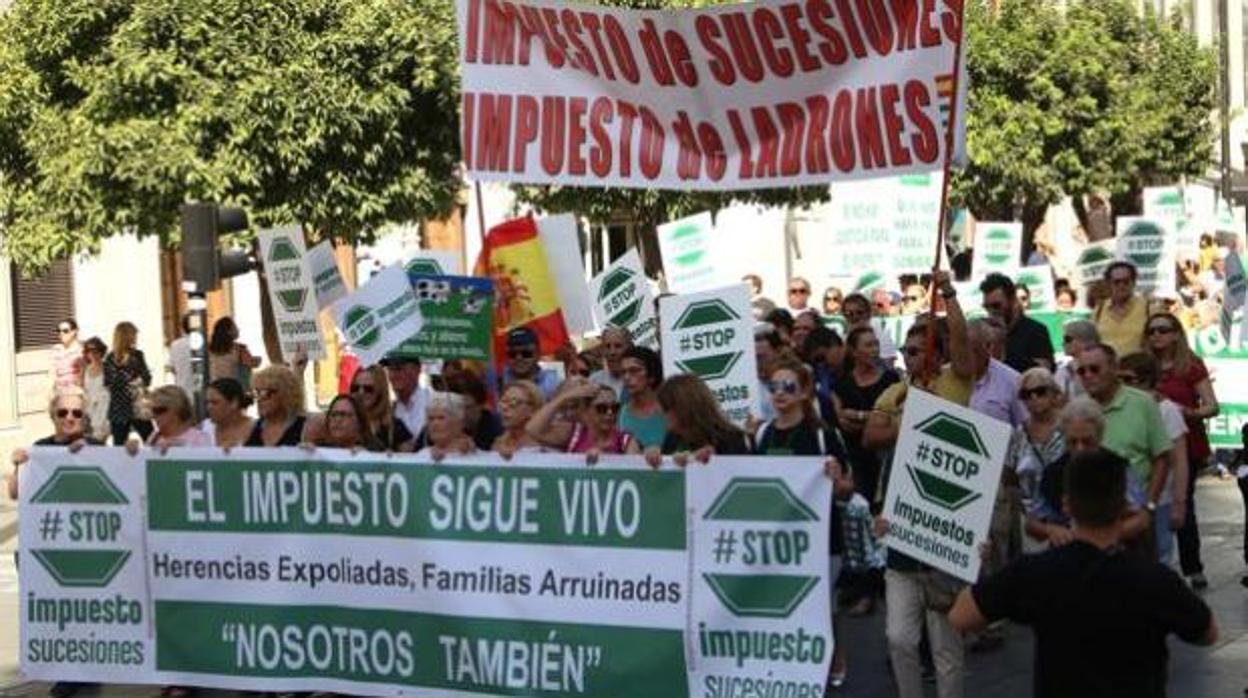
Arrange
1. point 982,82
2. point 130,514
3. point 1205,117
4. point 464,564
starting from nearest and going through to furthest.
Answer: point 464,564, point 130,514, point 982,82, point 1205,117

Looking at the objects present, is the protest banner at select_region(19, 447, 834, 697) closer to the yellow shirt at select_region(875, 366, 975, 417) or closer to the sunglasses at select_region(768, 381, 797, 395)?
the sunglasses at select_region(768, 381, 797, 395)

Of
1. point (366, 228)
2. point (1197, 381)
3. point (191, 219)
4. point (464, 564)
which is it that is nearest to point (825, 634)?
point (464, 564)

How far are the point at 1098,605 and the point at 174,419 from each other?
583 centimetres

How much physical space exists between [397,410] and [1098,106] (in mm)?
29875

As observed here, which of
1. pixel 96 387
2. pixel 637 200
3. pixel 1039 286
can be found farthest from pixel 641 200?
pixel 96 387

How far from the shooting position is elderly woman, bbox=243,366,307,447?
10438 millimetres

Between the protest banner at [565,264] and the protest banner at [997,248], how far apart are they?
9.72 meters

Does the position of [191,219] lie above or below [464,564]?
above

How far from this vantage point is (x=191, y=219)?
50.5 ft

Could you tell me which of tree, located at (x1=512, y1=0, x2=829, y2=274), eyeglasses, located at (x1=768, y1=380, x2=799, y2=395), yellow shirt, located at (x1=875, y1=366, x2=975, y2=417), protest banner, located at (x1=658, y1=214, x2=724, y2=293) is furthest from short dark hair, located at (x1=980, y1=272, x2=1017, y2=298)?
tree, located at (x1=512, y1=0, x2=829, y2=274)

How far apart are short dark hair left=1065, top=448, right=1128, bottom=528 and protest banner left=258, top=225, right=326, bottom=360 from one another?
30.4ft

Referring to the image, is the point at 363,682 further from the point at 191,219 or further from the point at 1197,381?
the point at 191,219

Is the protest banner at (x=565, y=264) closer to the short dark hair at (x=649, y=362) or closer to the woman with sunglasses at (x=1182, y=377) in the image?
the short dark hair at (x=649, y=362)

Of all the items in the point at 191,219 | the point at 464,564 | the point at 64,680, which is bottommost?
the point at 64,680
